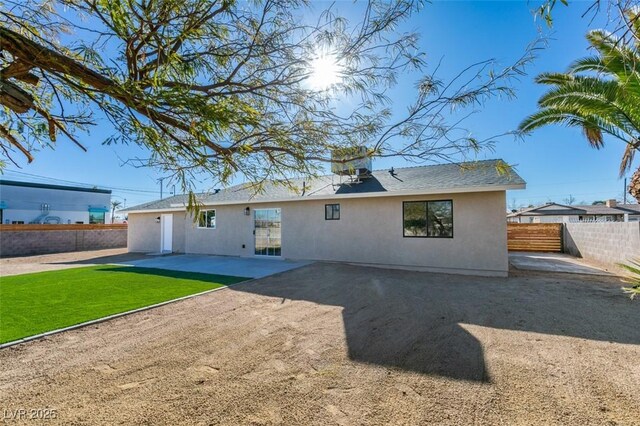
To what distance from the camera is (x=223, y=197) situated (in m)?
14.9

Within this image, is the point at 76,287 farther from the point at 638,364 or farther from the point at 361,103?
the point at 638,364

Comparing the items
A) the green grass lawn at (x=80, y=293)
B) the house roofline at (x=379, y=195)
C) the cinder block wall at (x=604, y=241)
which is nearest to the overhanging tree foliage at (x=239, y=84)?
the green grass lawn at (x=80, y=293)

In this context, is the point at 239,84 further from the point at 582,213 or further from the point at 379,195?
the point at 582,213

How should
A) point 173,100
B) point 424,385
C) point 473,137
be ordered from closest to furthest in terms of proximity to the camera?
point 173,100, point 473,137, point 424,385

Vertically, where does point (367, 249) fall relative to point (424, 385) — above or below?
above

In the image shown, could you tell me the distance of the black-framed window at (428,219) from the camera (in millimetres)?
9648

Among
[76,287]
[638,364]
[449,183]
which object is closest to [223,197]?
[76,287]

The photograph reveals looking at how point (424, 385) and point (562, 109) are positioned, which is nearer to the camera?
point (424, 385)

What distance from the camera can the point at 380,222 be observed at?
35.1 ft

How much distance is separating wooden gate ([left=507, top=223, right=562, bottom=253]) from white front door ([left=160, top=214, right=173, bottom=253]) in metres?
19.8

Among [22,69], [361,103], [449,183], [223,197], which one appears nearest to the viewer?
[22,69]

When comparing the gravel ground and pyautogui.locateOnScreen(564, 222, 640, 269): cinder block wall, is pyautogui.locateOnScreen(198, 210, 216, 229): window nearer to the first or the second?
the gravel ground

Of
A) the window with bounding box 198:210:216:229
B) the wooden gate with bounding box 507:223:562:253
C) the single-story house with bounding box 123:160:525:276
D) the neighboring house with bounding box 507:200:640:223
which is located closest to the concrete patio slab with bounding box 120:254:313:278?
the single-story house with bounding box 123:160:525:276

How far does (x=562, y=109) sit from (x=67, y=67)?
31.6ft
